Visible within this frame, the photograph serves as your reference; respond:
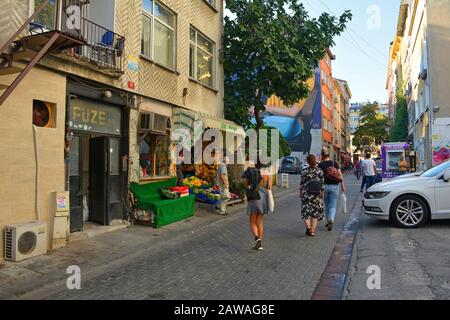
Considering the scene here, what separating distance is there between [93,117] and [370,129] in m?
57.9

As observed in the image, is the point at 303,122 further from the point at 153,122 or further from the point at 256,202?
the point at 256,202

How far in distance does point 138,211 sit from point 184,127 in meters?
3.20

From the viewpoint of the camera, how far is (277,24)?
1539 cm

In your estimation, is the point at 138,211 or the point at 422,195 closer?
the point at 422,195

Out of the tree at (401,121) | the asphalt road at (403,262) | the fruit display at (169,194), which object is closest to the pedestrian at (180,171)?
the fruit display at (169,194)

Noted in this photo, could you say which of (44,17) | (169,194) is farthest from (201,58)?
(44,17)

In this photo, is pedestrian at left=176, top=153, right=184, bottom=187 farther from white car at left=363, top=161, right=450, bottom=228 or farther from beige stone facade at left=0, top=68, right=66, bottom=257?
white car at left=363, top=161, right=450, bottom=228

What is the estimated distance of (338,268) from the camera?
6137 mm

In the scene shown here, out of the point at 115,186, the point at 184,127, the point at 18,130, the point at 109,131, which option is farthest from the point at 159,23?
the point at 18,130

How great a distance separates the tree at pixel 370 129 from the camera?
199ft

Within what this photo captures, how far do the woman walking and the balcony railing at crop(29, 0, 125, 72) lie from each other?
3.69m

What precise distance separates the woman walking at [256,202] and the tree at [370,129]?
187ft

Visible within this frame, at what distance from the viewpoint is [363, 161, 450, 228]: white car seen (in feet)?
28.3

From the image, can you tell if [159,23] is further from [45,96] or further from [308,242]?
[308,242]
